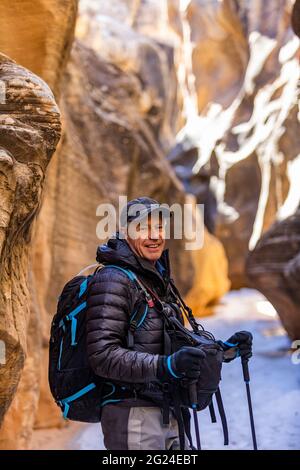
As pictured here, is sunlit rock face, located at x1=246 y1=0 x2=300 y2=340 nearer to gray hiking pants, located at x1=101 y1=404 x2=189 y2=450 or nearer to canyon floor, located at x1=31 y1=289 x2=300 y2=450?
canyon floor, located at x1=31 y1=289 x2=300 y2=450

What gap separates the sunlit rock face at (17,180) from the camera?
2180 mm

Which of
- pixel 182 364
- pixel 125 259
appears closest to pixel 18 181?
pixel 125 259

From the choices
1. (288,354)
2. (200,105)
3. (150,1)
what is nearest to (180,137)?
(200,105)

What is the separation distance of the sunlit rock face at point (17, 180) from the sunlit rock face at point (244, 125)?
600 inches

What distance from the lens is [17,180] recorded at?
7.21 feet

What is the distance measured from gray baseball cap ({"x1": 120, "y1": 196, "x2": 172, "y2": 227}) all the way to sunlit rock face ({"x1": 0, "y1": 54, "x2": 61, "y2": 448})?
0.50 m

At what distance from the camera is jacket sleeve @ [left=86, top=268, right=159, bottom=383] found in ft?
5.41

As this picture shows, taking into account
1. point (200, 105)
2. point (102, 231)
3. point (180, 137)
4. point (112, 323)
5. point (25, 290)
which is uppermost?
point (200, 105)

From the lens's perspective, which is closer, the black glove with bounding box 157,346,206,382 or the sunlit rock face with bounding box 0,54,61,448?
the black glove with bounding box 157,346,206,382

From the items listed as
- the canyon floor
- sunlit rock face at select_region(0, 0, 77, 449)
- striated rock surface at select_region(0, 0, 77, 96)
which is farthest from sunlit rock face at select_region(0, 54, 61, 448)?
the canyon floor

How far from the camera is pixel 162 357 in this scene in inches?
64.6

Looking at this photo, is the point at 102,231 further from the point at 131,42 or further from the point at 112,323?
the point at 131,42

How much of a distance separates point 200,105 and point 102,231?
18140 millimetres

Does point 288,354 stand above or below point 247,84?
below
